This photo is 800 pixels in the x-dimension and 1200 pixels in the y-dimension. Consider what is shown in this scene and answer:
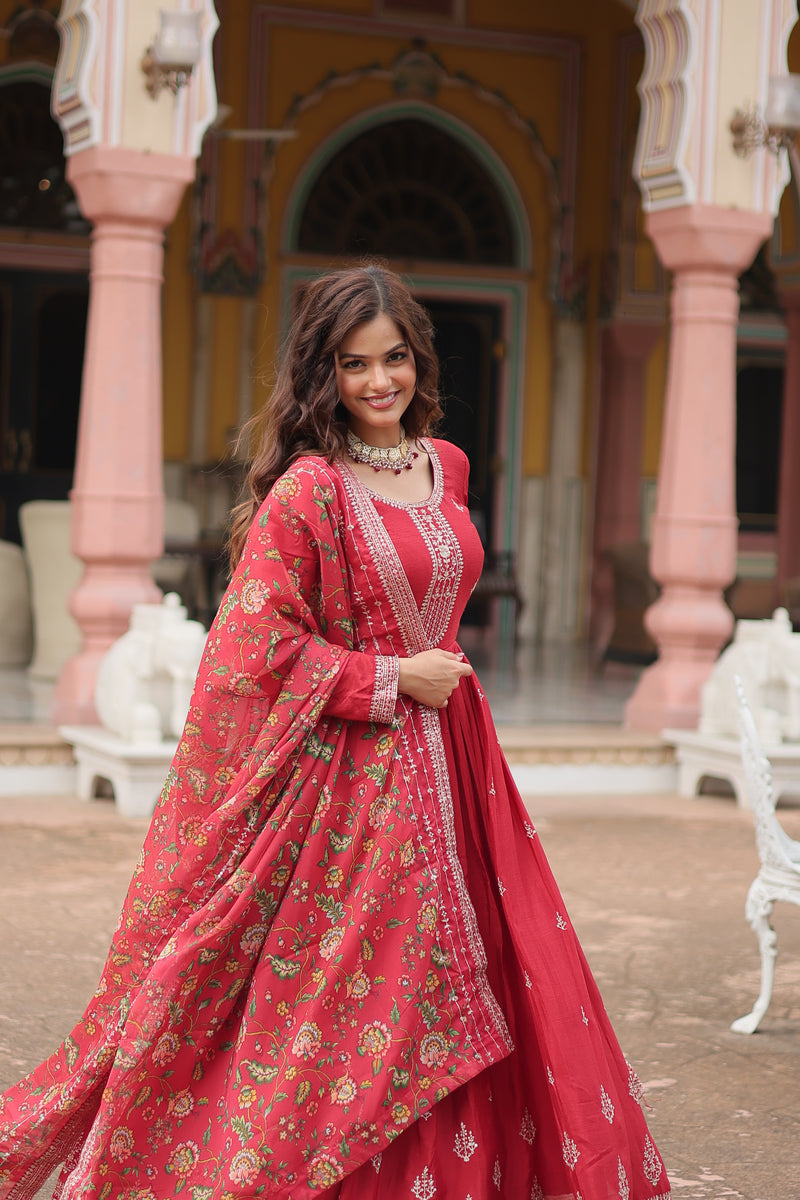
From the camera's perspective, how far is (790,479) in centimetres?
1032

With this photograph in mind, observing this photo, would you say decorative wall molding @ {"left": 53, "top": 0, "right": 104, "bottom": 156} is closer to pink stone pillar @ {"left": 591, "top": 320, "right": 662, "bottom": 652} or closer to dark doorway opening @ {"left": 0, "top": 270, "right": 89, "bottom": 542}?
dark doorway opening @ {"left": 0, "top": 270, "right": 89, "bottom": 542}

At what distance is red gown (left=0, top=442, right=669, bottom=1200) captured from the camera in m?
2.31

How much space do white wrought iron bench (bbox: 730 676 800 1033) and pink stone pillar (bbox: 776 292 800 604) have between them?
6.56m

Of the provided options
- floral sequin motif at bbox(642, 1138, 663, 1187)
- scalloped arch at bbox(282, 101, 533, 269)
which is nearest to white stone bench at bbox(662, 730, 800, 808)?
floral sequin motif at bbox(642, 1138, 663, 1187)

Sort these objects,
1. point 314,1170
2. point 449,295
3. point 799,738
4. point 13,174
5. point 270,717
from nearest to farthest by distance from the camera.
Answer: point 314,1170 → point 270,717 → point 799,738 → point 13,174 → point 449,295

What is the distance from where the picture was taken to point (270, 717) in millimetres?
2428

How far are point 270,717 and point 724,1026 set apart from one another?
181 cm

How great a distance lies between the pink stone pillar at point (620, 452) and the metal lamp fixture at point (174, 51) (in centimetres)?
528

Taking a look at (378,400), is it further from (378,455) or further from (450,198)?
(450,198)

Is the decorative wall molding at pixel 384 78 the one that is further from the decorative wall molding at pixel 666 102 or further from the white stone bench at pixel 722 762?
the white stone bench at pixel 722 762

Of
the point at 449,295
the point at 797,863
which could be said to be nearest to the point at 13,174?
the point at 449,295

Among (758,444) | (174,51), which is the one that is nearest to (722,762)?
(174,51)

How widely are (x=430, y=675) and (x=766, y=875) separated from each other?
5.29ft

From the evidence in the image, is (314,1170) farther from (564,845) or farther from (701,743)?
(701,743)
